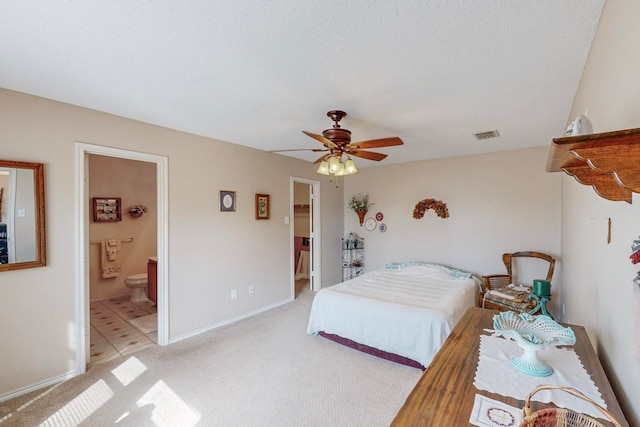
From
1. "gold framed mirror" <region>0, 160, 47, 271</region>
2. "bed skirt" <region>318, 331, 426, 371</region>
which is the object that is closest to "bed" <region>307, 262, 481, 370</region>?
"bed skirt" <region>318, 331, 426, 371</region>

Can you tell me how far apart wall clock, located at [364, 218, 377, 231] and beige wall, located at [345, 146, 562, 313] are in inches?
4.0

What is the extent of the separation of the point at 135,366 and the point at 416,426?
2828 millimetres

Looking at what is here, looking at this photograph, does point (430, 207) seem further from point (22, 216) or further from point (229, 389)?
point (22, 216)

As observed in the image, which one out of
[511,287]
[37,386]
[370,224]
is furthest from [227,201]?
[511,287]

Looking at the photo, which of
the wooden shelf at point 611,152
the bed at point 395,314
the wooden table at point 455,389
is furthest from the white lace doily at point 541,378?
the bed at point 395,314

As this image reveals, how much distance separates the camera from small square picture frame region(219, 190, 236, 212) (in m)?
3.68

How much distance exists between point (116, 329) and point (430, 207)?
479 cm

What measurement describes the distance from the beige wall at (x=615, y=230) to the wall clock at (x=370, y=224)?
3.60m

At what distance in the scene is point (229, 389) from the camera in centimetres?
234

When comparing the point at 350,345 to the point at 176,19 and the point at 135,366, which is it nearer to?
the point at 135,366

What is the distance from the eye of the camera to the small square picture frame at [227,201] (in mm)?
3680

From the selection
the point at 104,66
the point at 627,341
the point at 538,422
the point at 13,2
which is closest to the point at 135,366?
the point at 104,66

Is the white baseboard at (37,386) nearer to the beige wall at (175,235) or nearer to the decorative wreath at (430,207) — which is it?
the beige wall at (175,235)

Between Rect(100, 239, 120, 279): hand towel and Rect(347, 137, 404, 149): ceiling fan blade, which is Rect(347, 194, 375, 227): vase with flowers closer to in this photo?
Rect(347, 137, 404, 149): ceiling fan blade
